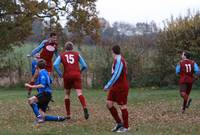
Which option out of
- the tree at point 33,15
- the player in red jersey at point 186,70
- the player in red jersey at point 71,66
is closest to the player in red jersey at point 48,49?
the player in red jersey at point 71,66

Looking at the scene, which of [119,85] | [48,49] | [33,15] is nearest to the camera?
[119,85]

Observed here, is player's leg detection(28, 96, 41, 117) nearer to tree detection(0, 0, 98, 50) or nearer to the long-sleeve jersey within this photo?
the long-sleeve jersey

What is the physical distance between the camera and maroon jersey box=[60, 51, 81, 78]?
1429 centimetres

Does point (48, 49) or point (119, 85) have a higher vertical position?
point (48, 49)

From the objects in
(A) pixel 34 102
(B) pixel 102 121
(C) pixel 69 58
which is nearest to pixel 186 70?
(B) pixel 102 121

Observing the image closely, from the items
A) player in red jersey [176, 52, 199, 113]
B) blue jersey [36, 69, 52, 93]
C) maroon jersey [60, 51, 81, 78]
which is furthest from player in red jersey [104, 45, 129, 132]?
player in red jersey [176, 52, 199, 113]

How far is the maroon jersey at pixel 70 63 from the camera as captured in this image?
1429cm

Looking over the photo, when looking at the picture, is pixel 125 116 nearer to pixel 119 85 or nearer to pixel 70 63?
pixel 119 85

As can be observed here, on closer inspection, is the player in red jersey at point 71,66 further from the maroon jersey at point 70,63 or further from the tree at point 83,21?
the tree at point 83,21

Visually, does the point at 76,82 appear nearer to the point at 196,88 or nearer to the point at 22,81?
the point at 196,88

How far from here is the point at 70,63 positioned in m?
14.4

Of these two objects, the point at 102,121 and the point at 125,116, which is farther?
the point at 102,121

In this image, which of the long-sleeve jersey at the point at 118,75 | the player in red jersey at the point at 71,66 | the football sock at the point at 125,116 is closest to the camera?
the long-sleeve jersey at the point at 118,75

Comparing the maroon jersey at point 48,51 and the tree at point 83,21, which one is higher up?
the tree at point 83,21
